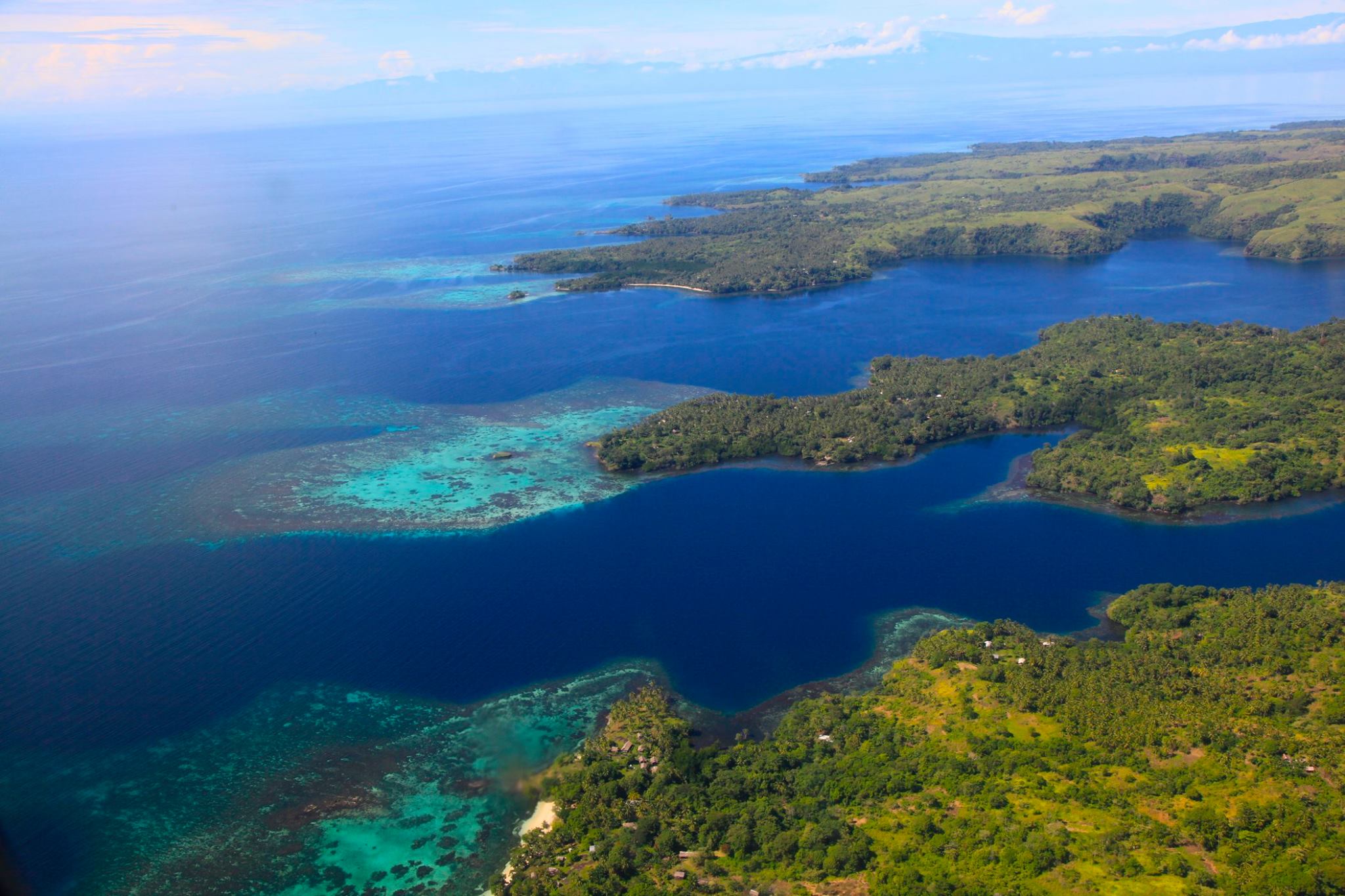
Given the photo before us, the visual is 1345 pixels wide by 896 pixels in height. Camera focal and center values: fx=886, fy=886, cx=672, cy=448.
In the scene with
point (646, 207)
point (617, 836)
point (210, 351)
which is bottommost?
point (617, 836)

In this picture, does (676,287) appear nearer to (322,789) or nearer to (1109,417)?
(1109,417)

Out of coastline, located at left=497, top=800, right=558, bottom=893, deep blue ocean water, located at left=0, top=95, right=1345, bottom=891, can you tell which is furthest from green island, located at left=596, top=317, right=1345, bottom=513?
coastline, located at left=497, top=800, right=558, bottom=893

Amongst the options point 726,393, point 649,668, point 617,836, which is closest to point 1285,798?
point 617,836

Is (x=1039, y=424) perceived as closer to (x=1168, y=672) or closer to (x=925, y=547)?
(x=925, y=547)

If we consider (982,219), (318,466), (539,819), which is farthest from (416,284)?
(539,819)

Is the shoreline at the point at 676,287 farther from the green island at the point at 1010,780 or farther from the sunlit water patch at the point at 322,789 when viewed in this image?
the green island at the point at 1010,780

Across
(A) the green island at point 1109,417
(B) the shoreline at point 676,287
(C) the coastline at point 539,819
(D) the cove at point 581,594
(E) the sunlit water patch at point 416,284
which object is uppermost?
(E) the sunlit water patch at point 416,284

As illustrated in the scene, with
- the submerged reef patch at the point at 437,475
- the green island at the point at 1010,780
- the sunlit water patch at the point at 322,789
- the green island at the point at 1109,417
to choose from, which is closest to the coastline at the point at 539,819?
the green island at the point at 1010,780
